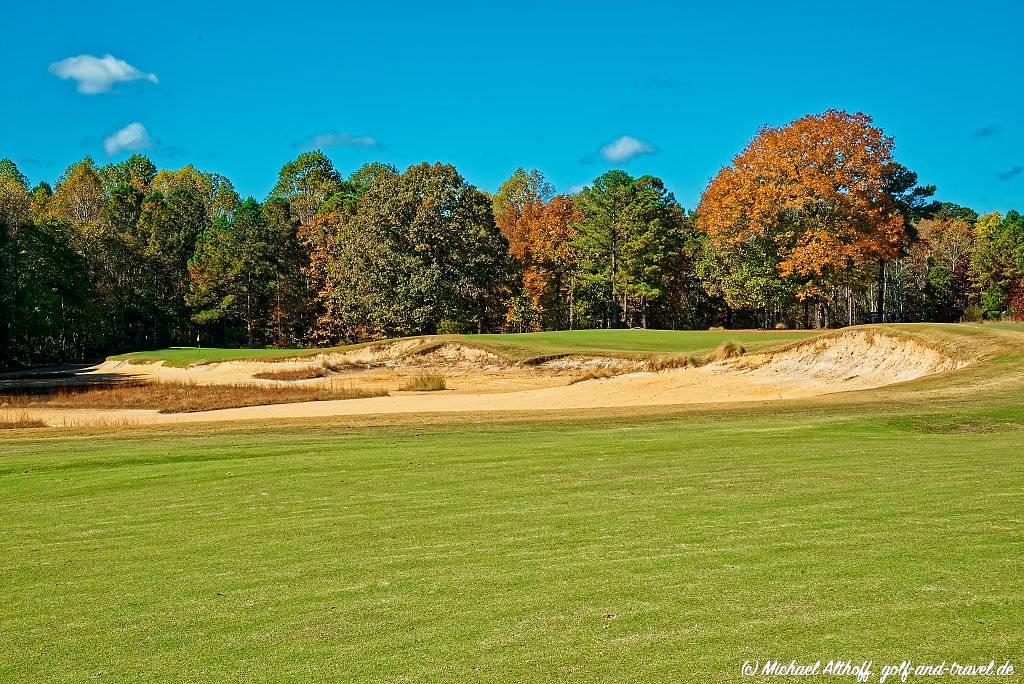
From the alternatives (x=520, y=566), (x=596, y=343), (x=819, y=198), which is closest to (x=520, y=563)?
(x=520, y=566)

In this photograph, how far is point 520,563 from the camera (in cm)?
667

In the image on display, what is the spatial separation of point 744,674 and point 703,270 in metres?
72.5

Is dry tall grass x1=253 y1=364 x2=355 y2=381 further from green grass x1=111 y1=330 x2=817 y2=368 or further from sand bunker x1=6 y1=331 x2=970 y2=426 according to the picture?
sand bunker x1=6 y1=331 x2=970 y2=426

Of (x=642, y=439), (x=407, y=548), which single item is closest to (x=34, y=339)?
(x=642, y=439)

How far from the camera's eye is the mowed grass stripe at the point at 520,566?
483cm

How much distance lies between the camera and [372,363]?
4672 centimetres

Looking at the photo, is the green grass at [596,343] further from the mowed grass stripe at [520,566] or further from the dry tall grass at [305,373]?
the mowed grass stripe at [520,566]

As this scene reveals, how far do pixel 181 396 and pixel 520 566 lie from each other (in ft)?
107

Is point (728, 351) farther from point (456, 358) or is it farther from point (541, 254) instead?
point (541, 254)

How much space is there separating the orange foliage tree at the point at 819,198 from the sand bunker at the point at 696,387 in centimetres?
2139

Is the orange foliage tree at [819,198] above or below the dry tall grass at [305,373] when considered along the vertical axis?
above

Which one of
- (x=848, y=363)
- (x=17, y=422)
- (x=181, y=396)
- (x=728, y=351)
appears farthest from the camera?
(x=181, y=396)

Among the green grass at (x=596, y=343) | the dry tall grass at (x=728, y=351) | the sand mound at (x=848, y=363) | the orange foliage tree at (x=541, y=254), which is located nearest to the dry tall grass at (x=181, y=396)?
the green grass at (x=596, y=343)

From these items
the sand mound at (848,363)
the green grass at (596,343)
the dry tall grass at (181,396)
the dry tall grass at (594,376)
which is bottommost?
the dry tall grass at (181,396)
